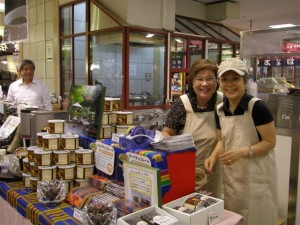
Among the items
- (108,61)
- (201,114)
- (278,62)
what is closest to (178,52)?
(108,61)

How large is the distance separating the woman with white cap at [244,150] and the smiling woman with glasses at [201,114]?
0.09m

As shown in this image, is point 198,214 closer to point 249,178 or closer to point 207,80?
point 249,178

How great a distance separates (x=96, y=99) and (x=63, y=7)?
581cm

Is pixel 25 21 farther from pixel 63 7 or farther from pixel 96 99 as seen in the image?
pixel 96 99

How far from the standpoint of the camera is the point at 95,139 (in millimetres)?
2047

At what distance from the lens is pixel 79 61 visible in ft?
23.0

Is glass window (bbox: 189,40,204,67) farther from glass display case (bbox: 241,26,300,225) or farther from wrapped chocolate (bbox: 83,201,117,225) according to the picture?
wrapped chocolate (bbox: 83,201,117,225)

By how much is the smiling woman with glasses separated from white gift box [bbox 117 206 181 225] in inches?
29.2

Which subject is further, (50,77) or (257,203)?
(50,77)

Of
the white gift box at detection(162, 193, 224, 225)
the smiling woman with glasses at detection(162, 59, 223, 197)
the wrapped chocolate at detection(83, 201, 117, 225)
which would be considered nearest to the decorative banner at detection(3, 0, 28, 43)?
the smiling woman with glasses at detection(162, 59, 223, 197)

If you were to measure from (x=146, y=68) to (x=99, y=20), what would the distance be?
132 cm

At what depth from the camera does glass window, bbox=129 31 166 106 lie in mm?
6141

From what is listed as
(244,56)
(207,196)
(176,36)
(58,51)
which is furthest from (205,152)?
(58,51)

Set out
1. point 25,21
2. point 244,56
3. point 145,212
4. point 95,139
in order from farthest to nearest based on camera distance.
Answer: point 25,21, point 244,56, point 95,139, point 145,212
